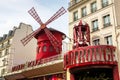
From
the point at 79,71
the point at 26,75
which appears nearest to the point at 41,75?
the point at 26,75

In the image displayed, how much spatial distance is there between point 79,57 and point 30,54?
58.3ft

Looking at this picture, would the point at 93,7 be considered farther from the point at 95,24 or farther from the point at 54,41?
the point at 54,41

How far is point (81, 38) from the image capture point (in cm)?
1652

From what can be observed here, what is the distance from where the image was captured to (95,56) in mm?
15078

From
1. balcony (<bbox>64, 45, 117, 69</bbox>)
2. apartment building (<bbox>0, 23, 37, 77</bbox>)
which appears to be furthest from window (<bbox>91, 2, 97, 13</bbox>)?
apartment building (<bbox>0, 23, 37, 77</bbox>)

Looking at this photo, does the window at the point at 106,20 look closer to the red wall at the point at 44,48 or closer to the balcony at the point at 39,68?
the balcony at the point at 39,68

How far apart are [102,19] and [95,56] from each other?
382 centimetres

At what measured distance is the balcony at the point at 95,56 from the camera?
49.1 ft

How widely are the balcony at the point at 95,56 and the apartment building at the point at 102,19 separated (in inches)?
27.8

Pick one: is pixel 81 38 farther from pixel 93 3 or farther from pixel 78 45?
pixel 93 3

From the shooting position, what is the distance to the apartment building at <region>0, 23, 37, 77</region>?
3048cm

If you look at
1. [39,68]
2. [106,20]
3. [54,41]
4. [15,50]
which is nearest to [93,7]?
[106,20]

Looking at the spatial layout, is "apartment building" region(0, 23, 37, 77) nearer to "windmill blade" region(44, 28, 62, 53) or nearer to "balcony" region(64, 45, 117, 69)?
"windmill blade" region(44, 28, 62, 53)

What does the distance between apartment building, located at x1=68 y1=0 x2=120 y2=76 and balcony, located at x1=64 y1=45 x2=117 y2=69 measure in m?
0.71
